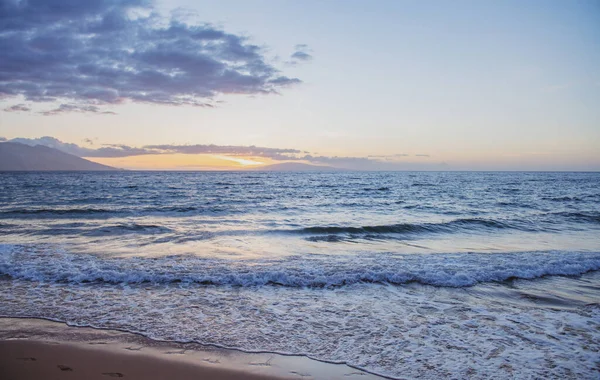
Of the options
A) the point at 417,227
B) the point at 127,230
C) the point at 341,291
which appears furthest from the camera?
the point at 417,227

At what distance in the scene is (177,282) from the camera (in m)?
8.80

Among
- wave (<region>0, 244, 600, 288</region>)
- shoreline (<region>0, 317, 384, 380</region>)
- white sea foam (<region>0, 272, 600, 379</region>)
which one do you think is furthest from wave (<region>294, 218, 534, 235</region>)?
shoreline (<region>0, 317, 384, 380</region>)

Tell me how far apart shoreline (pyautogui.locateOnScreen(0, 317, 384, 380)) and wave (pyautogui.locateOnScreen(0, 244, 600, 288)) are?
325cm

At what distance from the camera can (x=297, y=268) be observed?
9.93 meters

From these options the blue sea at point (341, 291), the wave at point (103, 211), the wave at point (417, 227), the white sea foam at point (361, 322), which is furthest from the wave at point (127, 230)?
the white sea foam at point (361, 322)

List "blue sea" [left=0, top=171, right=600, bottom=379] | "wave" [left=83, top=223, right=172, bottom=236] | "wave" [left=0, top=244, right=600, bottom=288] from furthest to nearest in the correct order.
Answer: "wave" [left=83, top=223, right=172, bottom=236], "wave" [left=0, top=244, right=600, bottom=288], "blue sea" [left=0, top=171, right=600, bottom=379]

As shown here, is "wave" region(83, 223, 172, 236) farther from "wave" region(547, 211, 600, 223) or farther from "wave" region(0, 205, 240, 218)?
"wave" region(547, 211, 600, 223)

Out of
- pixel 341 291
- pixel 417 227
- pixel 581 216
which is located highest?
pixel 581 216

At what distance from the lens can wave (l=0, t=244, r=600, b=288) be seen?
894cm

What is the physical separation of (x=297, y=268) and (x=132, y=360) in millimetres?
5545

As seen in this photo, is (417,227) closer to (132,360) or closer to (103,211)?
(132,360)

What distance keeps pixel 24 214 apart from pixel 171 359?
77.7 ft

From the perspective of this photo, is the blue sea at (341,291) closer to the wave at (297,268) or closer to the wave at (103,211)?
the wave at (297,268)

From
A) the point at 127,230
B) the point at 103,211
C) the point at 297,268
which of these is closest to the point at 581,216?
the point at 297,268
